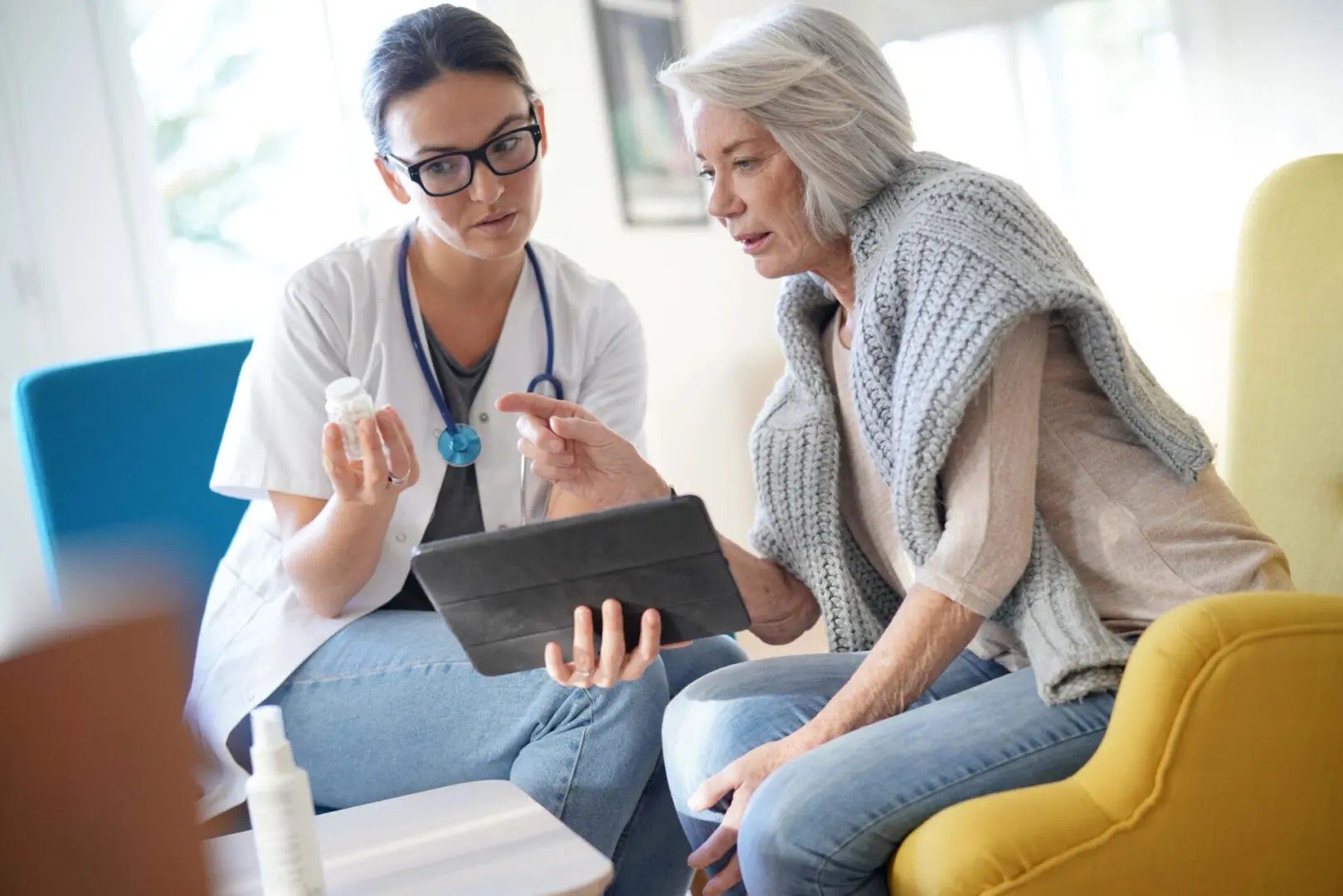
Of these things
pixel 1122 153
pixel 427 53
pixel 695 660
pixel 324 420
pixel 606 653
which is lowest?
pixel 695 660

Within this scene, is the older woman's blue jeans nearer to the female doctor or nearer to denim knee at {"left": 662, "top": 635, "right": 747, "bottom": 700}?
the female doctor

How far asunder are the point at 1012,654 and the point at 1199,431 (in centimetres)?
29

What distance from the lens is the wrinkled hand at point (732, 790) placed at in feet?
3.82

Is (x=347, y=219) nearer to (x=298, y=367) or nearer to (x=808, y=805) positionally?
(x=298, y=367)

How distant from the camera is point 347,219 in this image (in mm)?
2598

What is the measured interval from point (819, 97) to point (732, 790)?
68 centimetres

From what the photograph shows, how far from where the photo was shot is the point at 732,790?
3.96 feet

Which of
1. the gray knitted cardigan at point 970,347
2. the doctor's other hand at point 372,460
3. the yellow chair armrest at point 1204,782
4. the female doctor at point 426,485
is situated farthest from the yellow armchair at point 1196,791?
the doctor's other hand at point 372,460

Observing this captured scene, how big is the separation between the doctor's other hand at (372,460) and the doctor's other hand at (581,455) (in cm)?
13

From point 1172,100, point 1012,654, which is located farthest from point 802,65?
point 1172,100

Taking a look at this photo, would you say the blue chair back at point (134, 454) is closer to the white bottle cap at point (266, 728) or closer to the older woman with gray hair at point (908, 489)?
the older woman with gray hair at point (908, 489)

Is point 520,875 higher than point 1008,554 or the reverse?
the reverse

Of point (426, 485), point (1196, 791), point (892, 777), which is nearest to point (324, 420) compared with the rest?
point (426, 485)

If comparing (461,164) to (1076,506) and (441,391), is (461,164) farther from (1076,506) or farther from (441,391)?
(1076,506)
